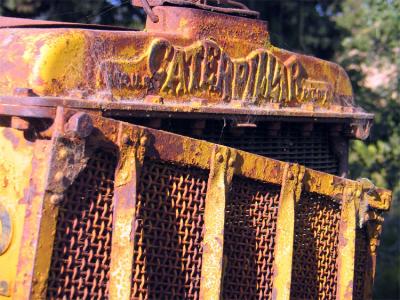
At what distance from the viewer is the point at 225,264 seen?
352 centimetres

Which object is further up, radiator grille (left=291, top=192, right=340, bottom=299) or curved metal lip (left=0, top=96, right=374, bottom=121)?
curved metal lip (left=0, top=96, right=374, bottom=121)

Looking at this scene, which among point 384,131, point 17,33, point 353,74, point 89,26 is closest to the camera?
point 17,33

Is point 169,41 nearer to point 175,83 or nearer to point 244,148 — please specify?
point 175,83

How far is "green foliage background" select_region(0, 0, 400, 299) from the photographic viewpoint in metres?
9.38

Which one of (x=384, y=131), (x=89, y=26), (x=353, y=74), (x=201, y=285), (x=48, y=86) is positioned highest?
(x=353, y=74)

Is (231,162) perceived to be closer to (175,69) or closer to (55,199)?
(175,69)

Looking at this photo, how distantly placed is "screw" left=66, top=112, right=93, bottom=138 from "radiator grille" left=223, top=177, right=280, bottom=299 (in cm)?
90

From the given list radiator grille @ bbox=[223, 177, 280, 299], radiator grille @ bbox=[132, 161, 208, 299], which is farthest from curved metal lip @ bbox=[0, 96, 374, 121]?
radiator grille @ bbox=[223, 177, 280, 299]

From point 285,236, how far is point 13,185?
1358 millimetres

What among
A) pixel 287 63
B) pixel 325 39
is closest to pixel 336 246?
pixel 287 63

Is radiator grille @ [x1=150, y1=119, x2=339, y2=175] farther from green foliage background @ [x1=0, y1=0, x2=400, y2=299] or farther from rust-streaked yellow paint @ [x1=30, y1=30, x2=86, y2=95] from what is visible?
green foliage background @ [x1=0, y1=0, x2=400, y2=299]

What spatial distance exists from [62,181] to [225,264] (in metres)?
0.97

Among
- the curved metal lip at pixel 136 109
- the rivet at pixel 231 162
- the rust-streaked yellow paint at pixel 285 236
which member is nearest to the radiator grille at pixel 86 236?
the curved metal lip at pixel 136 109

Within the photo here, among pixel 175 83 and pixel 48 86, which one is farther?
pixel 175 83
